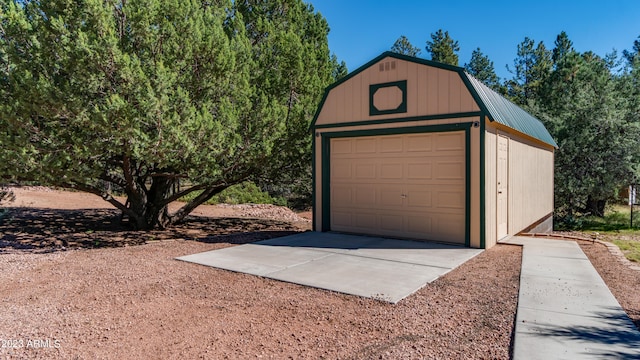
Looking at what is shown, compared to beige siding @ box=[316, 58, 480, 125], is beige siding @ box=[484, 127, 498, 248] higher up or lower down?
lower down

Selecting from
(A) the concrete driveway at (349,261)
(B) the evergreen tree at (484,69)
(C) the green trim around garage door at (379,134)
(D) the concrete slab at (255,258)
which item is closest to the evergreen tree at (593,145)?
(C) the green trim around garage door at (379,134)

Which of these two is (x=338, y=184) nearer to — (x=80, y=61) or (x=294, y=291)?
(x=294, y=291)

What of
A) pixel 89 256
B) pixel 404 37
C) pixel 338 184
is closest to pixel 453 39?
pixel 404 37

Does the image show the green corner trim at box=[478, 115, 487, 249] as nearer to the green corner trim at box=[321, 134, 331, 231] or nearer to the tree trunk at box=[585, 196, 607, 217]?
the green corner trim at box=[321, 134, 331, 231]

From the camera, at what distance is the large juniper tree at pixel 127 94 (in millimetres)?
6328

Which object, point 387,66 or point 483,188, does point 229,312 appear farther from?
point 387,66

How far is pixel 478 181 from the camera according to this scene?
6.95m

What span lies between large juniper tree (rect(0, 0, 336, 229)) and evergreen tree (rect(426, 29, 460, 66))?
797 inches

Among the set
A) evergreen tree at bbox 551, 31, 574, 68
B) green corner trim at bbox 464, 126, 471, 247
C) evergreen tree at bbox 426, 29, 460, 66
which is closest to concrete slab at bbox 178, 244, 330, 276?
green corner trim at bbox 464, 126, 471, 247

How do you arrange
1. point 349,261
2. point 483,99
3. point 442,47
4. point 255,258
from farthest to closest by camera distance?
point 442,47
point 483,99
point 255,258
point 349,261

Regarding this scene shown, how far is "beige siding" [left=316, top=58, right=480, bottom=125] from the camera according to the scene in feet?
23.6

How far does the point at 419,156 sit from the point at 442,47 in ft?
69.8

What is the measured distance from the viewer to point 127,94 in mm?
6582

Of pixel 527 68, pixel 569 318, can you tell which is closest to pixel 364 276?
pixel 569 318
